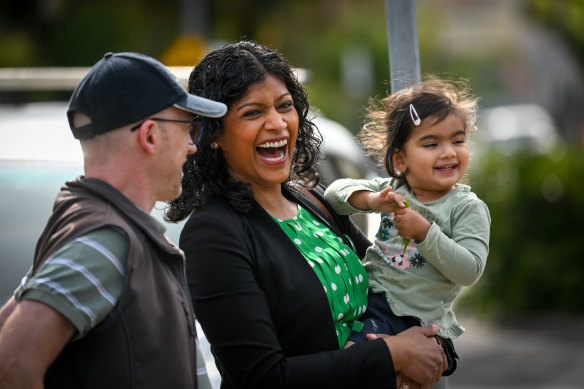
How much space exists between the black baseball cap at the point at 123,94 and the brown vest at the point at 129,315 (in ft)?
0.46

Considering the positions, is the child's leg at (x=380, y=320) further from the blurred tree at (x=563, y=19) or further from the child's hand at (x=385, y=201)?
the blurred tree at (x=563, y=19)

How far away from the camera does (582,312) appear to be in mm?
9062

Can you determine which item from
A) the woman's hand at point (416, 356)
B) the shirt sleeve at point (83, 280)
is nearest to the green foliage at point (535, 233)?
the woman's hand at point (416, 356)

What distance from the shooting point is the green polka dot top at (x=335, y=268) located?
2605 mm

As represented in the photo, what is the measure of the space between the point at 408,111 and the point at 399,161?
0.55ft

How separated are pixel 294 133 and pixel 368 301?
551mm

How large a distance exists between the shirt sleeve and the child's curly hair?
3.90ft

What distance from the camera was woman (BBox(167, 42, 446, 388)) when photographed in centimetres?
241

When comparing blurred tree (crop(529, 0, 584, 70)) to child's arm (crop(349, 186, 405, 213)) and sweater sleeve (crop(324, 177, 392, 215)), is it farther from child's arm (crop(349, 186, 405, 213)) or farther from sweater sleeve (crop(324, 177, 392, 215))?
child's arm (crop(349, 186, 405, 213))

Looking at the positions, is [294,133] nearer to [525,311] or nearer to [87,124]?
[87,124]

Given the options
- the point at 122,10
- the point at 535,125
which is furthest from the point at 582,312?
the point at 535,125

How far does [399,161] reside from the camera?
2.90 metres

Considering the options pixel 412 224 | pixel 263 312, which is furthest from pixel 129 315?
pixel 412 224

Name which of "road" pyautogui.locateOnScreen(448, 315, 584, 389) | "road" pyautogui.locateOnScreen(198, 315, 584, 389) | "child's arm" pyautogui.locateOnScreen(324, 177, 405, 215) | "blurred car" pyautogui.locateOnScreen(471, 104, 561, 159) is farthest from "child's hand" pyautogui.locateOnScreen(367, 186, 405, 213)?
"blurred car" pyautogui.locateOnScreen(471, 104, 561, 159)
